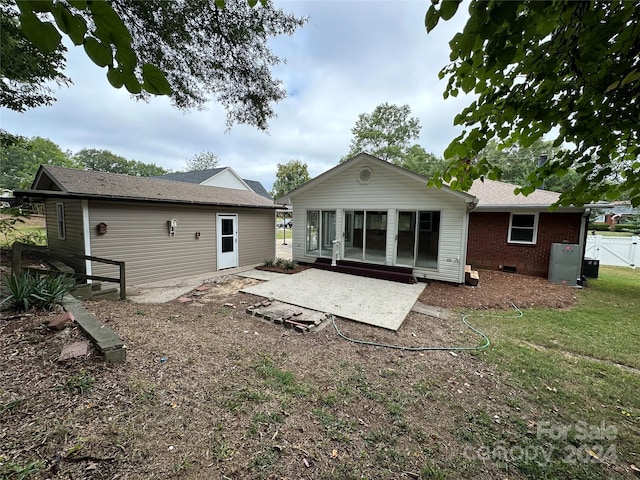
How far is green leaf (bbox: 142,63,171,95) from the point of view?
1145 millimetres

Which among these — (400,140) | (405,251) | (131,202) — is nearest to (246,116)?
(131,202)

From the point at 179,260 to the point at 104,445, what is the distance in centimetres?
712

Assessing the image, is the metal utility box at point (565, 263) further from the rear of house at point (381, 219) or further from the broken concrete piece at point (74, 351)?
the broken concrete piece at point (74, 351)

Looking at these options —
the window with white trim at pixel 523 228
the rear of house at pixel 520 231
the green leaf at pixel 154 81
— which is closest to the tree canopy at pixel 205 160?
the rear of house at pixel 520 231

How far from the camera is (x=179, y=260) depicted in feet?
26.9

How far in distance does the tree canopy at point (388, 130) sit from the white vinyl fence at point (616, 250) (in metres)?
16.6

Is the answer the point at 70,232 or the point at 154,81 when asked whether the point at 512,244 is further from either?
the point at 70,232

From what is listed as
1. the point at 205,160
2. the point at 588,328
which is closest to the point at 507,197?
the point at 588,328

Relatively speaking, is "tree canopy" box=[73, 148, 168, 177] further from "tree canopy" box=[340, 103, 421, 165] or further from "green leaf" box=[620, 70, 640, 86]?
"green leaf" box=[620, 70, 640, 86]

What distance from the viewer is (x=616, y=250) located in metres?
12.1

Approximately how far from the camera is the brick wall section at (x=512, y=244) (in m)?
8.62

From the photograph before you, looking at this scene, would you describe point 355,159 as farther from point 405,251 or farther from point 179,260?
point 179,260

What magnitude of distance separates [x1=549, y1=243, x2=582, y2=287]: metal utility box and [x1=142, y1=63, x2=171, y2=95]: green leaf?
35.9 ft

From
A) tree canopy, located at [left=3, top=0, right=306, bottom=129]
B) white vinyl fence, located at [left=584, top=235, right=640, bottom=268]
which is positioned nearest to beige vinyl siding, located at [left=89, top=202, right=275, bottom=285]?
tree canopy, located at [left=3, top=0, right=306, bottom=129]
